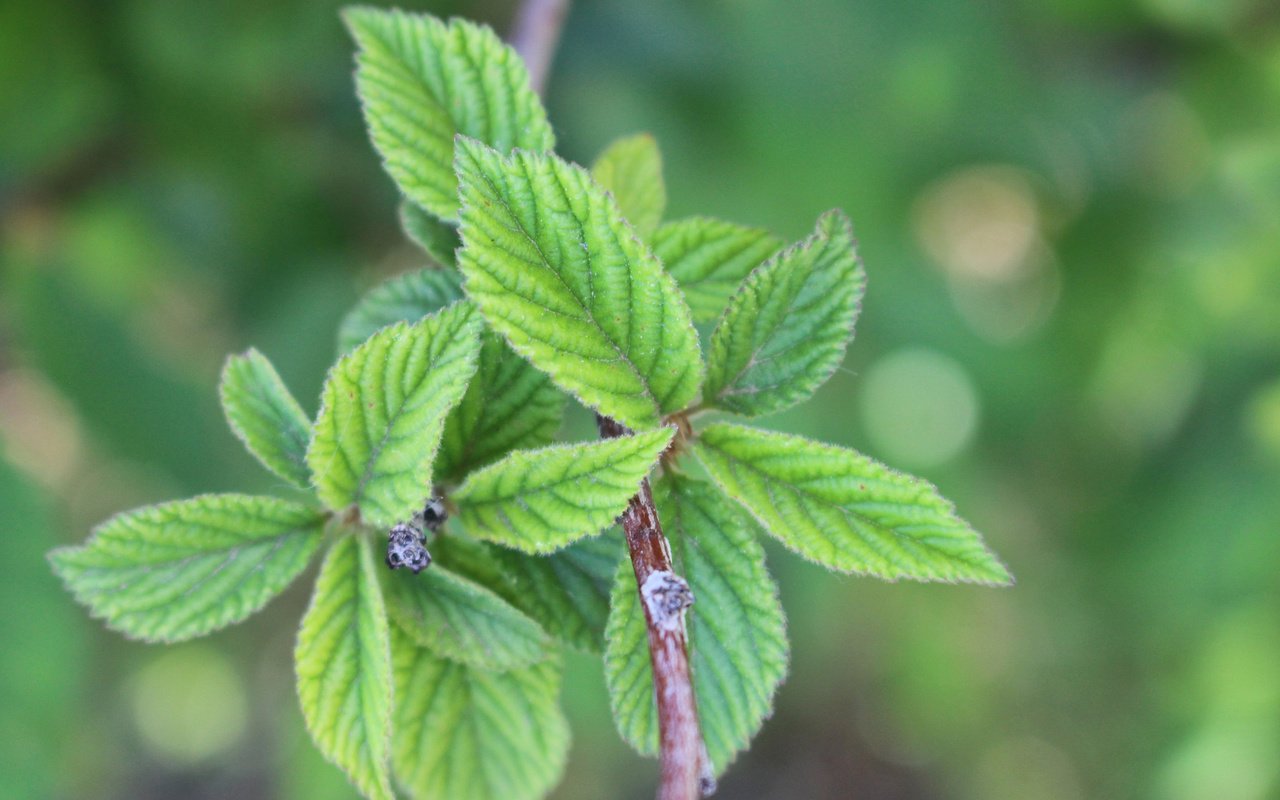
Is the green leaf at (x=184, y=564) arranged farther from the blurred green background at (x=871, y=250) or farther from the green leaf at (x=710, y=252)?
the blurred green background at (x=871, y=250)

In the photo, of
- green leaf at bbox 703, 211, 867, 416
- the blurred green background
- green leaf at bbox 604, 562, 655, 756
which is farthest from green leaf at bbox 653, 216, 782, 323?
the blurred green background

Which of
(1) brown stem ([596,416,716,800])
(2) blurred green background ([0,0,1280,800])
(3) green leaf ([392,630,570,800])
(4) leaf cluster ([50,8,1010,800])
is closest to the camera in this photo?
(1) brown stem ([596,416,716,800])

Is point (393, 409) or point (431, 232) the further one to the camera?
point (431, 232)

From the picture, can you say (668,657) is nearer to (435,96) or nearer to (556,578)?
(556,578)

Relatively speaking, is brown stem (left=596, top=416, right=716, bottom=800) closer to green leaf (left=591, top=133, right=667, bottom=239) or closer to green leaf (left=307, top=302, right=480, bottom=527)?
green leaf (left=307, top=302, right=480, bottom=527)

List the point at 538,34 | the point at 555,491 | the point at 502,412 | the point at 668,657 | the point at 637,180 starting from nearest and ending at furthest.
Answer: the point at 668,657, the point at 555,491, the point at 502,412, the point at 637,180, the point at 538,34

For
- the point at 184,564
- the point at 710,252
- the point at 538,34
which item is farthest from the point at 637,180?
the point at 184,564
